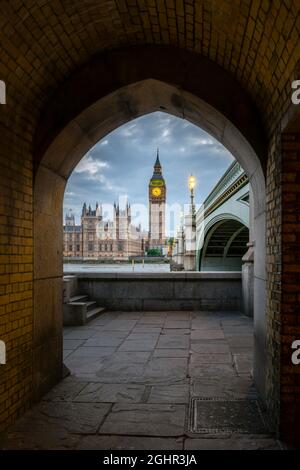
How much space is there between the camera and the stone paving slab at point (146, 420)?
3.77 metres

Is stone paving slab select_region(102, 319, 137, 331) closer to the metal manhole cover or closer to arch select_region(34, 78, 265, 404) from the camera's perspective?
arch select_region(34, 78, 265, 404)

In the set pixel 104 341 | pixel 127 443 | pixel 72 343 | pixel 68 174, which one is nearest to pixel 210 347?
pixel 104 341

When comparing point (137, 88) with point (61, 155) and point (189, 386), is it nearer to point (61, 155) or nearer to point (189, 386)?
point (61, 155)

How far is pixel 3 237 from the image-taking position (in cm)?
384

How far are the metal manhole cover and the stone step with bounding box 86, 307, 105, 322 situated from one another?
546 cm

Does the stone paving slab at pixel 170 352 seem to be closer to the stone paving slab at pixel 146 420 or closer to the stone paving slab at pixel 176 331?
the stone paving slab at pixel 176 331

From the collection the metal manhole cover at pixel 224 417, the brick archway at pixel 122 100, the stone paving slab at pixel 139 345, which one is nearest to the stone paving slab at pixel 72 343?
the stone paving slab at pixel 139 345

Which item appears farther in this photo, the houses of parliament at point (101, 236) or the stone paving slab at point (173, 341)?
the houses of parliament at point (101, 236)

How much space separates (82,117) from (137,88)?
2.50 feet

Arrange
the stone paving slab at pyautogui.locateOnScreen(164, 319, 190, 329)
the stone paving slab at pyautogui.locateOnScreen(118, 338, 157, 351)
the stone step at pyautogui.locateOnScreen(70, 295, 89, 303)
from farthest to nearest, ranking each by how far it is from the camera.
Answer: the stone step at pyautogui.locateOnScreen(70, 295, 89, 303), the stone paving slab at pyautogui.locateOnScreen(164, 319, 190, 329), the stone paving slab at pyautogui.locateOnScreen(118, 338, 157, 351)

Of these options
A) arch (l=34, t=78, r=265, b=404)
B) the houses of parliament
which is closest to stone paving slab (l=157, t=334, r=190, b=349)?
arch (l=34, t=78, r=265, b=404)

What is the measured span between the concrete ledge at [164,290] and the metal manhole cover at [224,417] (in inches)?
259

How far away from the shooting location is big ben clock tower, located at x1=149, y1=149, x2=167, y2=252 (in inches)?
6137
